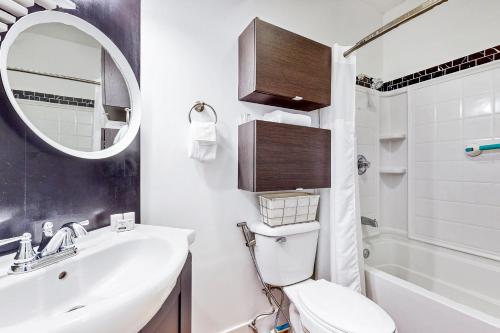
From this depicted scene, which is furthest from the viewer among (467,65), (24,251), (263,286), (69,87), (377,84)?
(377,84)

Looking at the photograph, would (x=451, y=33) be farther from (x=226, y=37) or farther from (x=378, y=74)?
(x=226, y=37)

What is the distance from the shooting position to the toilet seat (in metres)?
0.96

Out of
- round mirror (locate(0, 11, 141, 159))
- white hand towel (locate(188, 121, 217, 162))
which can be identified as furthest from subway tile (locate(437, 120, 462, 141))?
round mirror (locate(0, 11, 141, 159))

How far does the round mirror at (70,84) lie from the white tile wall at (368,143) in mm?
1830

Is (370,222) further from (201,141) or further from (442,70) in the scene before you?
(201,141)

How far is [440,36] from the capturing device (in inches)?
71.7

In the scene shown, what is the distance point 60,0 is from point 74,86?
30cm

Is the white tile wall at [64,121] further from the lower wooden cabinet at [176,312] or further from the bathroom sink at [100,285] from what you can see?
the lower wooden cabinet at [176,312]

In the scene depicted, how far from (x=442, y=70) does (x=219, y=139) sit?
1892mm

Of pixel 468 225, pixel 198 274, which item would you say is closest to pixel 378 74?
pixel 468 225

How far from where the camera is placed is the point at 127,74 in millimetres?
1079

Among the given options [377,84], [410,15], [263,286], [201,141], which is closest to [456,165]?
[377,84]

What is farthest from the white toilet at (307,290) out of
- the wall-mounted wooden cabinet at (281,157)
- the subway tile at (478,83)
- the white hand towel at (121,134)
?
the subway tile at (478,83)

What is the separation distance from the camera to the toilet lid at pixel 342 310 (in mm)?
957
